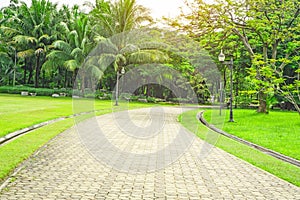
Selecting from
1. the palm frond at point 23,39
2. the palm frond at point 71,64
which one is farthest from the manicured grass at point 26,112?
the palm frond at point 23,39

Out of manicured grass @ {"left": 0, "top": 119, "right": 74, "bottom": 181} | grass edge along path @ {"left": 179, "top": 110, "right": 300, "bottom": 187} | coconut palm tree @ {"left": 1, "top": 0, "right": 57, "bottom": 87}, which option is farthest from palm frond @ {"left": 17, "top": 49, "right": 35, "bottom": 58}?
grass edge along path @ {"left": 179, "top": 110, "right": 300, "bottom": 187}

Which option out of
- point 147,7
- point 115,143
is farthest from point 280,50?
point 115,143

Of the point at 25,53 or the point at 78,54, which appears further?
the point at 25,53

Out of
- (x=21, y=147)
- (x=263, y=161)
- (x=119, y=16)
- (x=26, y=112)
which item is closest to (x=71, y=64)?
(x=119, y=16)

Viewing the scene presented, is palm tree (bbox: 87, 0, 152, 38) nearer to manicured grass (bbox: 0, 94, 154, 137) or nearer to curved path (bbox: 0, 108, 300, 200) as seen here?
manicured grass (bbox: 0, 94, 154, 137)

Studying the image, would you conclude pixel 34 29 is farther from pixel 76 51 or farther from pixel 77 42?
pixel 76 51

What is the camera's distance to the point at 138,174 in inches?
235

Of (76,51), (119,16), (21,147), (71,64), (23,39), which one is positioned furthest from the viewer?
(23,39)

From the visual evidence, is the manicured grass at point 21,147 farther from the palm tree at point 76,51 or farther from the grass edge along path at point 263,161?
the palm tree at point 76,51

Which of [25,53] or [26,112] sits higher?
[25,53]

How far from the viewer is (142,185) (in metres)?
5.28

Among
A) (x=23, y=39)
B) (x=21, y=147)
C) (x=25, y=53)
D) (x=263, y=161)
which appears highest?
(x=23, y=39)

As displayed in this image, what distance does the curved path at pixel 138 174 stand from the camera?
4.86 metres

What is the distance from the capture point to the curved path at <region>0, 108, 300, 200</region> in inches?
191
